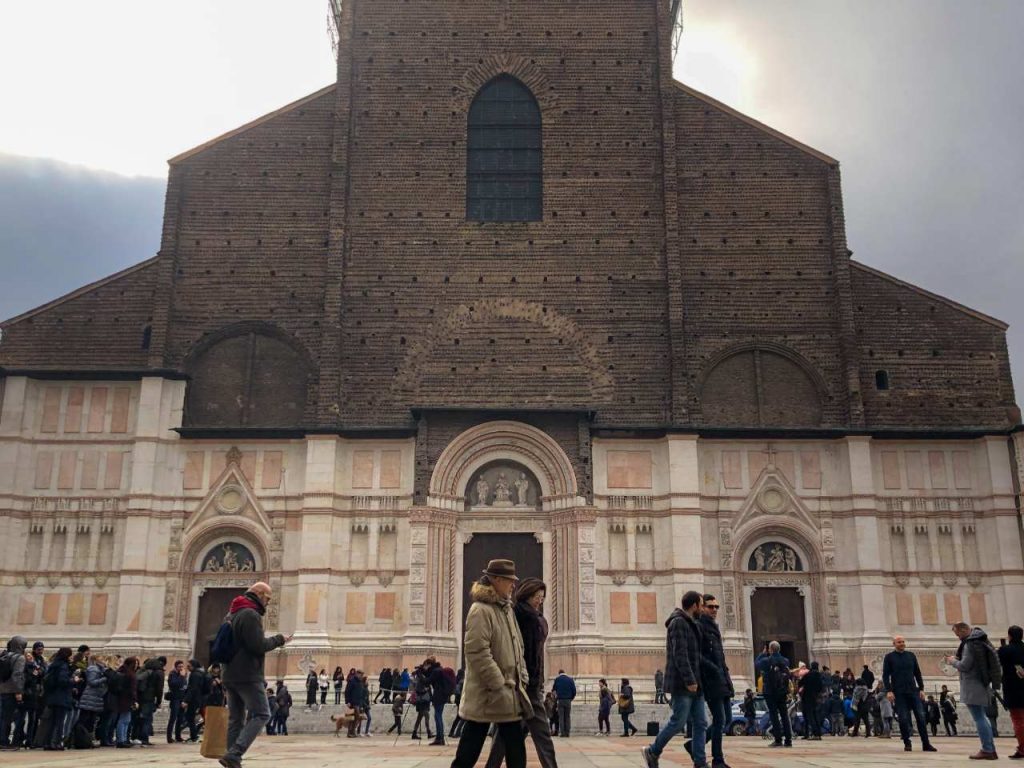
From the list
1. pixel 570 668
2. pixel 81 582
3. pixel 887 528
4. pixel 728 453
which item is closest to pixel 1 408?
pixel 81 582

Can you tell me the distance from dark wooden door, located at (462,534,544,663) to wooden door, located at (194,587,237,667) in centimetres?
531

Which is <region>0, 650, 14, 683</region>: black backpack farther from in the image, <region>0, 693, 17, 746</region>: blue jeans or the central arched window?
the central arched window

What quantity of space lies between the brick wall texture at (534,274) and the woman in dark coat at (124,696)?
10.8 meters

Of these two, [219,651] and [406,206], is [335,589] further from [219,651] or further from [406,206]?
[219,651]

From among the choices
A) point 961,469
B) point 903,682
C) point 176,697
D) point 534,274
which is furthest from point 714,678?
Result: point 961,469

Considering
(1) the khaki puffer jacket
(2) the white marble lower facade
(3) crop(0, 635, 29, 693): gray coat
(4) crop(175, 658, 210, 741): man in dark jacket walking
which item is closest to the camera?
(1) the khaki puffer jacket

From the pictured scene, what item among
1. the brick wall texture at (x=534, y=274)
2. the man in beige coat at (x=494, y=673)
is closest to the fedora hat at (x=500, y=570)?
the man in beige coat at (x=494, y=673)

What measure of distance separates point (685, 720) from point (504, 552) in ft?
52.7

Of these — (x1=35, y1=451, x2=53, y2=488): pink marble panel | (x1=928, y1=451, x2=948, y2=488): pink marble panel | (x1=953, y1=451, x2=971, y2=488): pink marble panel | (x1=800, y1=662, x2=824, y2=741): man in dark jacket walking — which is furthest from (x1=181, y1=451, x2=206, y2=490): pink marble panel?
(x1=953, y1=451, x2=971, y2=488): pink marble panel

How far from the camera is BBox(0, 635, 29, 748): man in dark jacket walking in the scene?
13445mm

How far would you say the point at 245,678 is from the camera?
8117 millimetres

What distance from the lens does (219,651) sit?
26.7 feet

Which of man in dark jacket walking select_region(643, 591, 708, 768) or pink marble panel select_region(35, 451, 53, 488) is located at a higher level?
pink marble panel select_region(35, 451, 53, 488)

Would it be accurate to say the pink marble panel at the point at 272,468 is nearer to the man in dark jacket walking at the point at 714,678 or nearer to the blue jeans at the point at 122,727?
the blue jeans at the point at 122,727
